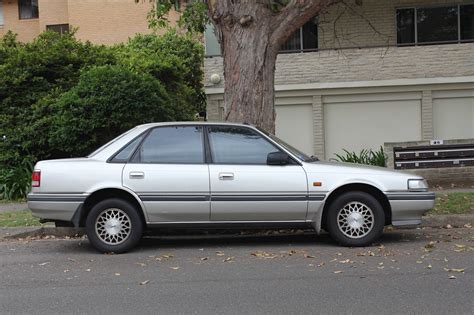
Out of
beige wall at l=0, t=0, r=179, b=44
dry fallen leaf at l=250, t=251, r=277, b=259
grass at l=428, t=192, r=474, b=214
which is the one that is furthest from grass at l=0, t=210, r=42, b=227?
beige wall at l=0, t=0, r=179, b=44

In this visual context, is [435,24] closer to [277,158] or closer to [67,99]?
[67,99]

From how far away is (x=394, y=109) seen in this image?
1625cm

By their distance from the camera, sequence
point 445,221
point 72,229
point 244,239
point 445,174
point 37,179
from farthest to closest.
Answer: point 445,174 → point 445,221 → point 72,229 → point 244,239 → point 37,179

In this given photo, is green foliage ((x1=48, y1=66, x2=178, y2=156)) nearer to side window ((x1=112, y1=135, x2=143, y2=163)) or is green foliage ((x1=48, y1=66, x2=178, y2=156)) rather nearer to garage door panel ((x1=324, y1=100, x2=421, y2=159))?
side window ((x1=112, y1=135, x2=143, y2=163))

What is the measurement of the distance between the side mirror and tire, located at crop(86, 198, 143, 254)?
178cm

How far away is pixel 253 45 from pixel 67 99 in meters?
5.21

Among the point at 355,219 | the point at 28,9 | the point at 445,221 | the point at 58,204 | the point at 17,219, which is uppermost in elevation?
the point at 28,9

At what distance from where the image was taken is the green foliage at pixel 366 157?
47.8 ft

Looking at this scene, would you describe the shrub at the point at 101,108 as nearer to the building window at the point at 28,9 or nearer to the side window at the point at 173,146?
the side window at the point at 173,146

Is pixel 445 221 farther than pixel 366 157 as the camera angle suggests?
No

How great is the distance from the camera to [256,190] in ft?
24.2

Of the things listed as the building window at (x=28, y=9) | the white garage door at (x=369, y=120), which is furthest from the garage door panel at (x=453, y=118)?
the building window at (x=28, y=9)

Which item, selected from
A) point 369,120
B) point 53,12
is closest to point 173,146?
point 369,120

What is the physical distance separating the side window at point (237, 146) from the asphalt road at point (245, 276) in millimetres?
1182
